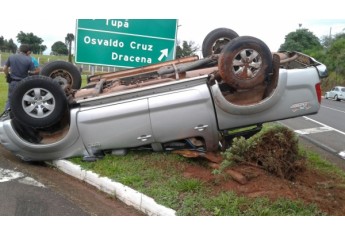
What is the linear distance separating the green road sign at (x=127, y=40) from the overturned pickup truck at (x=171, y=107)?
147 inches

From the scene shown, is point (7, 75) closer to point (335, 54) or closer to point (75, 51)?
point (75, 51)

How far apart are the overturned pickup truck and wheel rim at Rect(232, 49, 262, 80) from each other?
1cm

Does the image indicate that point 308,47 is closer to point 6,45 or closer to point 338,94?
point 338,94

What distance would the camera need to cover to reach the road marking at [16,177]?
4.50m

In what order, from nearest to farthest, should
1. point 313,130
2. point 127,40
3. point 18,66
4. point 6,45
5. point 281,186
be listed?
point 281,186
point 18,66
point 127,40
point 313,130
point 6,45

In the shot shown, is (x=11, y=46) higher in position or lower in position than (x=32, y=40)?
lower

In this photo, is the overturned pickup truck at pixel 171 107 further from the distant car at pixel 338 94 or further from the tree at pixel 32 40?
the tree at pixel 32 40

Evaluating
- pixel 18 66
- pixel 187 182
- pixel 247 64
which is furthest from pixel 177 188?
pixel 18 66

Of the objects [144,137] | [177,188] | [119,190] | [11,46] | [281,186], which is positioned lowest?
[11,46]

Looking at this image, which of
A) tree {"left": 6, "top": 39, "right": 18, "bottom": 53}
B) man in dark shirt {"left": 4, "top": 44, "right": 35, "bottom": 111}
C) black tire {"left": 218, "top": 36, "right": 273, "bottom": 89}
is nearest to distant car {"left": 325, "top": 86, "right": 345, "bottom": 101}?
man in dark shirt {"left": 4, "top": 44, "right": 35, "bottom": 111}

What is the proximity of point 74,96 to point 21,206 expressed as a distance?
1.88 metres

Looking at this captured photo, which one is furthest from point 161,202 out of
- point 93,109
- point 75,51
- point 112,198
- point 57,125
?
point 75,51

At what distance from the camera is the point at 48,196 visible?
4109mm

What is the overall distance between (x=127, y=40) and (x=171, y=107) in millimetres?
4481
